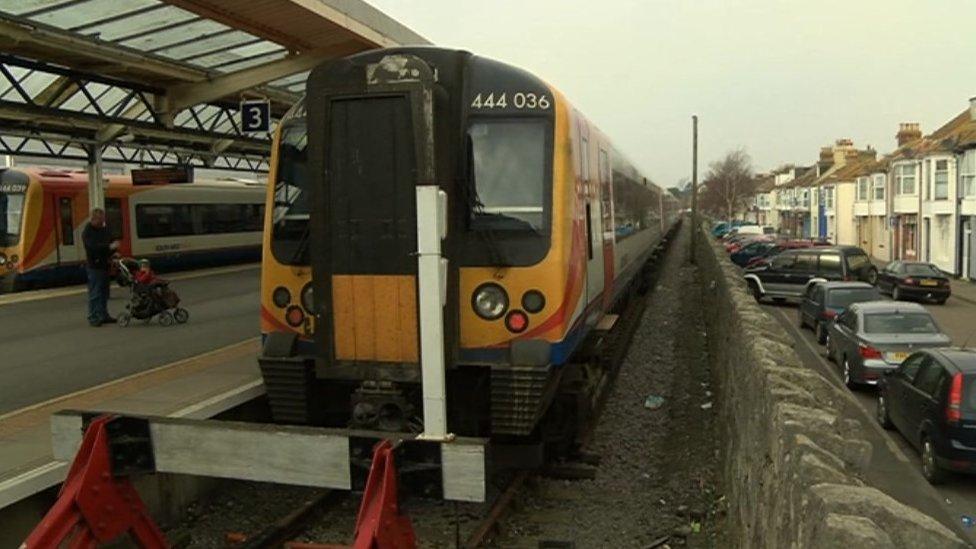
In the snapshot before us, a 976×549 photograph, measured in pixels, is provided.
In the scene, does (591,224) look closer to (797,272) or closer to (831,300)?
(831,300)

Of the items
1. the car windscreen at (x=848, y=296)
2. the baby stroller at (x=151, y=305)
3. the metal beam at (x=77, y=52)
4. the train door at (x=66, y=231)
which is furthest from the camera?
the train door at (x=66, y=231)

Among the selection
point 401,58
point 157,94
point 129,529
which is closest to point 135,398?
point 129,529

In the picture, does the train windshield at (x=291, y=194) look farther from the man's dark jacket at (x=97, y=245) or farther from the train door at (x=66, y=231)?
the train door at (x=66, y=231)

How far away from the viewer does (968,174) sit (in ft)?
112

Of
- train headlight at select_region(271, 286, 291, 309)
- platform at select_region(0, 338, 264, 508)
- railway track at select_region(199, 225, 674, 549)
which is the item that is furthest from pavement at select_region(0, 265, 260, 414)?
railway track at select_region(199, 225, 674, 549)

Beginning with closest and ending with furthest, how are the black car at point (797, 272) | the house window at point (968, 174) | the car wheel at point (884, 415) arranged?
1. the car wheel at point (884, 415)
2. the black car at point (797, 272)
3. the house window at point (968, 174)

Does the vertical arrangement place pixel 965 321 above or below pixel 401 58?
below

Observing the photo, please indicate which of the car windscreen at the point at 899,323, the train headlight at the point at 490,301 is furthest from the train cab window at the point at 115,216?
the train headlight at the point at 490,301

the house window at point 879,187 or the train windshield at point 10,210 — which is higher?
the house window at point 879,187

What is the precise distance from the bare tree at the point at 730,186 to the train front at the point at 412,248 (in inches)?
3520

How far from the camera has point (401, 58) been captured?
5391 mm

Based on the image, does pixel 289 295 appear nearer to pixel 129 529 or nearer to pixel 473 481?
pixel 129 529

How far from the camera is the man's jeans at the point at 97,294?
12.8 meters

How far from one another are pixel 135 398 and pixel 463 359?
3438 millimetres
